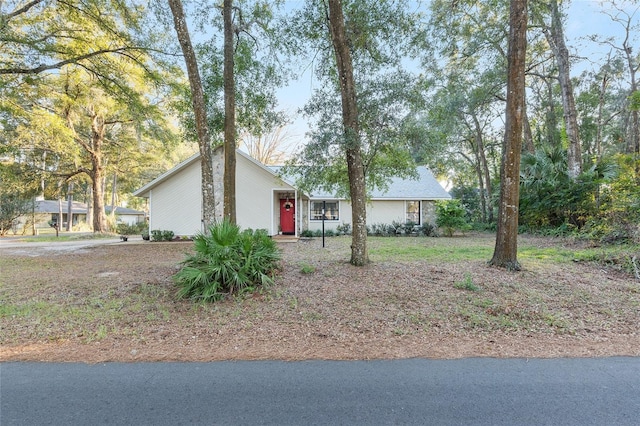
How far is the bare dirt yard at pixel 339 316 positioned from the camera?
3914 mm

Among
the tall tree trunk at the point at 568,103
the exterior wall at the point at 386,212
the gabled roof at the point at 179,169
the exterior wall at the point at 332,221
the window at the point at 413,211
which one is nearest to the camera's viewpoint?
the tall tree trunk at the point at 568,103

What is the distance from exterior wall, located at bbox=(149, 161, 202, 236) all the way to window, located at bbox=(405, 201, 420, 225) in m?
12.7

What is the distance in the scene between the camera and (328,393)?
289 centimetres

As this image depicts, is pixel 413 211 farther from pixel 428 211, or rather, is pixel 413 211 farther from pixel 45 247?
pixel 45 247

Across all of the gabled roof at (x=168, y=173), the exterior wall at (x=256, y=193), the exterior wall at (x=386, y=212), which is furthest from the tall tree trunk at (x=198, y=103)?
the exterior wall at (x=386, y=212)

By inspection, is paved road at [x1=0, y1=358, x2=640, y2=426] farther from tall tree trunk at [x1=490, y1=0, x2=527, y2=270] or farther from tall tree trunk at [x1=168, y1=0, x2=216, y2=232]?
tall tree trunk at [x1=168, y1=0, x2=216, y2=232]

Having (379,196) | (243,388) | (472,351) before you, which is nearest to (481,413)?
(472,351)

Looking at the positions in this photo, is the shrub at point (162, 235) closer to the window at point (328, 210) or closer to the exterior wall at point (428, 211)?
the window at point (328, 210)

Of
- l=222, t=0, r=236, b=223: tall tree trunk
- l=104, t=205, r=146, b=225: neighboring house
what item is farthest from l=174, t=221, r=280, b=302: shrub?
l=104, t=205, r=146, b=225: neighboring house

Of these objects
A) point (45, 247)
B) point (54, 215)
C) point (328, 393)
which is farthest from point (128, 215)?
point (328, 393)

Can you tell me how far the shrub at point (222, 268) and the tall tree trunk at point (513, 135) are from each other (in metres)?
5.57

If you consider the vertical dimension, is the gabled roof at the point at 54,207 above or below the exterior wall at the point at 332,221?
above

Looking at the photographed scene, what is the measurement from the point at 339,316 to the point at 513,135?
583cm

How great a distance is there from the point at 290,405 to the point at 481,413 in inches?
63.0
